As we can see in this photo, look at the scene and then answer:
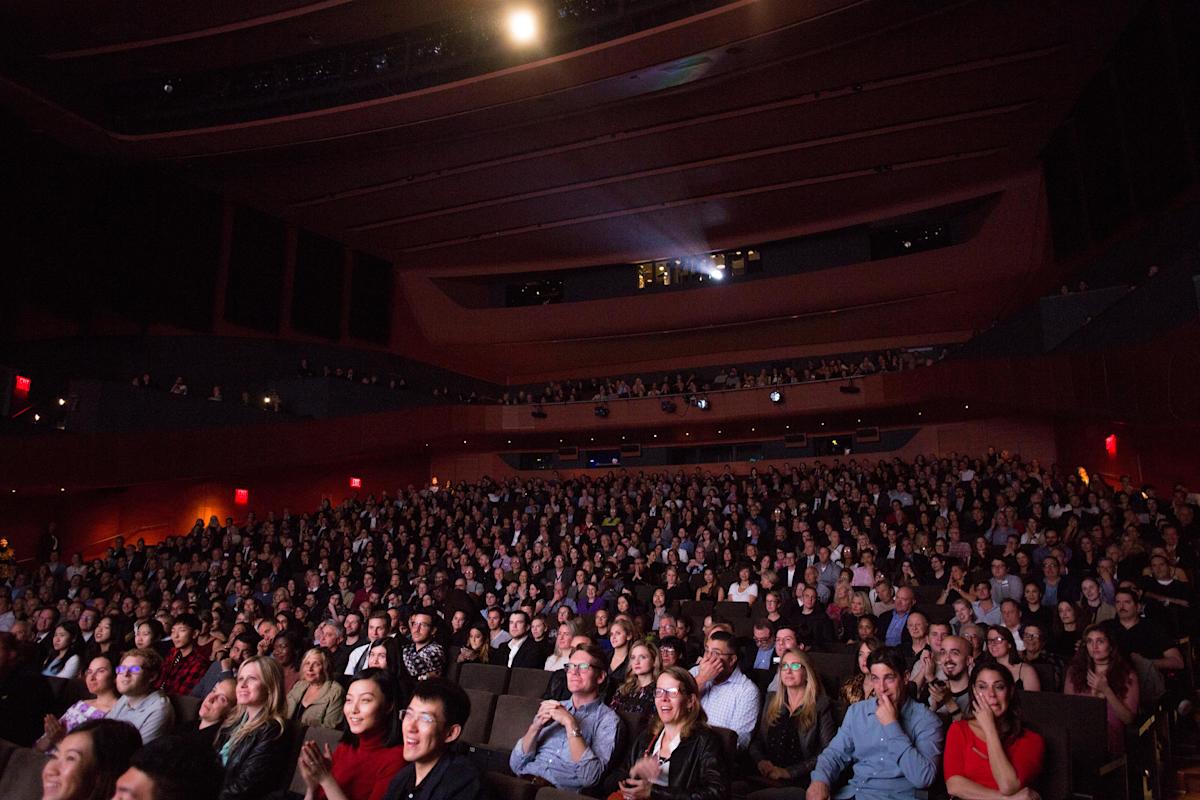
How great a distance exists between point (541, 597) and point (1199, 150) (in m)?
8.07

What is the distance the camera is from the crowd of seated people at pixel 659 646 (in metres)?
2.61

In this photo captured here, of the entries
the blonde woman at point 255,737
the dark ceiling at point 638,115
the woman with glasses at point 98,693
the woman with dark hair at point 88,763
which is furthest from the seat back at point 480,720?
the dark ceiling at point 638,115

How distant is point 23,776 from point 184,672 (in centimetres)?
216

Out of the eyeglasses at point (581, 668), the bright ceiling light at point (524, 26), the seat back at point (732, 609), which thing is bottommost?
the seat back at point (732, 609)

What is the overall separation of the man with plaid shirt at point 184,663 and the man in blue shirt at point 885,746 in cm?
372

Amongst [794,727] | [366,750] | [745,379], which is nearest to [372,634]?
[366,750]

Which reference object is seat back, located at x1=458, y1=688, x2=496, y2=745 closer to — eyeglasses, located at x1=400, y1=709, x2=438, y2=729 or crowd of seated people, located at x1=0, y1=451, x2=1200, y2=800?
crowd of seated people, located at x1=0, y1=451, x2=1200, y2=800

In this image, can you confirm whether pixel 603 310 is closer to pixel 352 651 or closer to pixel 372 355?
pixel 372 355

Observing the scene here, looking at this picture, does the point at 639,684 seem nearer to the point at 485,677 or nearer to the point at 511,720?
the point at 511,720

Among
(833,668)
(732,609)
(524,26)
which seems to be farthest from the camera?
(524,26)

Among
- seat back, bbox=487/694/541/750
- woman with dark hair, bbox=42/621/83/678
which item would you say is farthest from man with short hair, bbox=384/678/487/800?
woman with dark hair, bbox=42/621/83/678

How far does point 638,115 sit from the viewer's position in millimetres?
12297

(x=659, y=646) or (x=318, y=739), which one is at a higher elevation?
(x=659, y=646)

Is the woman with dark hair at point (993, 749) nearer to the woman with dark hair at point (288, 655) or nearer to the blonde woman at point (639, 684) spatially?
the blonde woman at point (639, 684)
